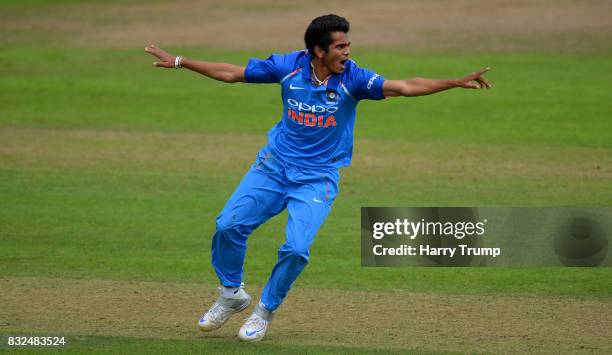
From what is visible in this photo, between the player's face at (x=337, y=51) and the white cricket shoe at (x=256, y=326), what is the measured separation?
191 cm

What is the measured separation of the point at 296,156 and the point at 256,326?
1326 millimetres

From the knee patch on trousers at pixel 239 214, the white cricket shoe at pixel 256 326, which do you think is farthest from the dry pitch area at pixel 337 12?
the white cricket shoe at pixel 256 326

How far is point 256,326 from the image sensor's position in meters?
8.40

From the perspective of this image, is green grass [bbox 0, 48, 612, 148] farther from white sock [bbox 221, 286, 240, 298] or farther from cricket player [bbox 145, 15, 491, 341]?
white sock [bbox 221, 286, 240, 298]

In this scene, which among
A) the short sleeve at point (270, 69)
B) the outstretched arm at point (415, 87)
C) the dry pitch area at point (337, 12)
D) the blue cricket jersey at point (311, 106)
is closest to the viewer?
the outstretched arm at point (415, 87)

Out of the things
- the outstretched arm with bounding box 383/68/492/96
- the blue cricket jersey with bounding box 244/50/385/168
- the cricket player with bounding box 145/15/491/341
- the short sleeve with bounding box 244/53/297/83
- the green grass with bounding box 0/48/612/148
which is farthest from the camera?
the green grass with bounding box 0/48/612/148

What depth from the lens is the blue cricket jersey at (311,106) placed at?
27.7ft

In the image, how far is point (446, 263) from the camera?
11148mm

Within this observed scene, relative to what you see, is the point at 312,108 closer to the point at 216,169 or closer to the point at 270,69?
the point at 270,69

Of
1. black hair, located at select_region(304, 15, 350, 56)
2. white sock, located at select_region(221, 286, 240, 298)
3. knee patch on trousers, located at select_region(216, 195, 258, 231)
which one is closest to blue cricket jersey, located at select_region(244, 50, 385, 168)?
black hair, located at select_region(304, 15, 350, 56)

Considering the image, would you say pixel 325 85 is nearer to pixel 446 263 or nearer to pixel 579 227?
pixel 446 263

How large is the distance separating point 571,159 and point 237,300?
901cm

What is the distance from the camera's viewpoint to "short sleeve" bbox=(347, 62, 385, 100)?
830 centimetres

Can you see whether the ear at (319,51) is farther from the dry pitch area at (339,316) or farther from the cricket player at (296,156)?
the dry pitch area at (339,316)
